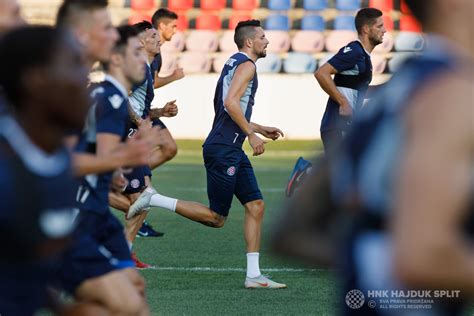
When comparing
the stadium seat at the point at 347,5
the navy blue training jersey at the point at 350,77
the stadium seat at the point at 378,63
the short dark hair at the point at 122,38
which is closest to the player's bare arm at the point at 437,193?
the short dark hair at the point at 122,38

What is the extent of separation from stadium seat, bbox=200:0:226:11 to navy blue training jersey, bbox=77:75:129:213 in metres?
26.1

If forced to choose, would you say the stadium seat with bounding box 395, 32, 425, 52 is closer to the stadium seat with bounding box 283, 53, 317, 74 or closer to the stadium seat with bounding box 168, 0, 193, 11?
the stadium seat with bounding box 283, 53, 317, 74

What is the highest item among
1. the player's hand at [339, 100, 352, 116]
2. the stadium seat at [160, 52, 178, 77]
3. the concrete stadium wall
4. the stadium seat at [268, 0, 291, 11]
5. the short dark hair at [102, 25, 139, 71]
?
Result: the short dark hair at [102, 25, 139, 71]

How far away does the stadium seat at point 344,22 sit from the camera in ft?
98.8

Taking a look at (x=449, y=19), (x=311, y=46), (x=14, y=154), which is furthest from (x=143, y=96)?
(x=311, y=46)

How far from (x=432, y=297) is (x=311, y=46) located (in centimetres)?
2694

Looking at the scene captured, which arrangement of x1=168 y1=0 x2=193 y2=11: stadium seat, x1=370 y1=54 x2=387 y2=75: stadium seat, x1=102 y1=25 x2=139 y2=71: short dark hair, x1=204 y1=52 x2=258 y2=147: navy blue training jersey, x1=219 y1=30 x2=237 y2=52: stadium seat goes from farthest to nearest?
x1=168 y1=0 x2=193 y2=11: stadium seat
x1=219 y1=30 x2=237 y2=52: stadium seat
x1=370 y1=54 x2=387 y2=75: stadium seat
x1=204 y1=52 x2=258 y2=147: navy blue training jersey
x1=102 y1=25 x2=139 y2=71: short dark hair

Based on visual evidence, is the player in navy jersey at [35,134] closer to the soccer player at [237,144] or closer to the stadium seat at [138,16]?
the soccer player at [237,144]

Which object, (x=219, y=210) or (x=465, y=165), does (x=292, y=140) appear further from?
(x=465, y=165)

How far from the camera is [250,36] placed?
383 inches

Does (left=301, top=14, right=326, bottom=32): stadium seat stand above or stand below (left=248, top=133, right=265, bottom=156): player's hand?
below

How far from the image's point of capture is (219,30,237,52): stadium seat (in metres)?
29.4

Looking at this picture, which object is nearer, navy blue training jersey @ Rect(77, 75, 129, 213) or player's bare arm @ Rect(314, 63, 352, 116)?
navy blue training jersey @ Rect(77, 75, 129, 213)

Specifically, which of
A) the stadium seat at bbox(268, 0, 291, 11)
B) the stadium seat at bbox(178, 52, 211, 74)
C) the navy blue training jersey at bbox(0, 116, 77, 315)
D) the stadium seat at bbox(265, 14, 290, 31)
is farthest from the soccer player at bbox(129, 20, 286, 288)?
the stadium seat at bbox(268, 0, 291, 11)
